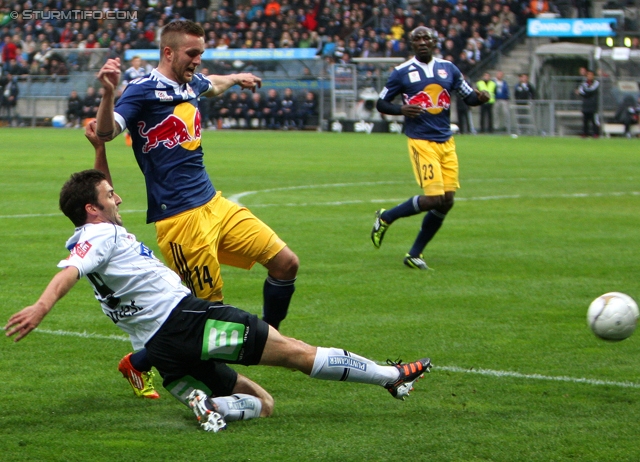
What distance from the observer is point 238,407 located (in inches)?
211

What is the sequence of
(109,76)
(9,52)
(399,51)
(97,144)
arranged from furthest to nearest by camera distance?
(9,52), (399,51), (97,144), (109,76)

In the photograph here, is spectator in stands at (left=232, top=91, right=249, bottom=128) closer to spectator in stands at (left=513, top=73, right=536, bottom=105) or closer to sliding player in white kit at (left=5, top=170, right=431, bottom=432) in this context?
spectator in stands at (left=513, top=73, right=536, bottom=105)

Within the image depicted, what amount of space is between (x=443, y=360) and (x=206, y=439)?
7.02 feet

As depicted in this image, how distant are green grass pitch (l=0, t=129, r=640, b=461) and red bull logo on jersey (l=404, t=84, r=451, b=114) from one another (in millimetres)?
1647

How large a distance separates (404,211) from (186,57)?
528 cm

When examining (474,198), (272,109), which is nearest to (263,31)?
(272,109)

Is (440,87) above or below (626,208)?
above

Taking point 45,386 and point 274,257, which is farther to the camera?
point 274,257

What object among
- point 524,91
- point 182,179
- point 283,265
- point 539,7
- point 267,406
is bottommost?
point 524,91

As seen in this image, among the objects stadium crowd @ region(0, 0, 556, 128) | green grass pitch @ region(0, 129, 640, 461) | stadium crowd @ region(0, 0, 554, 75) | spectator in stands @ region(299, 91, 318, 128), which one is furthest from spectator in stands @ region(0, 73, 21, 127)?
green grass pitch @ region(0, 129, 640, 461)

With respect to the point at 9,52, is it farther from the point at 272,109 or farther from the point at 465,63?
the point at 465,63

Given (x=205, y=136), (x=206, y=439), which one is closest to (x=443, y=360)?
(x=206, y=439)

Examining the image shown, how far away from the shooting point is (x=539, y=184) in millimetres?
19359

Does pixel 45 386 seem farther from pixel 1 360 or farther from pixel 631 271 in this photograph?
pixel 631 271
